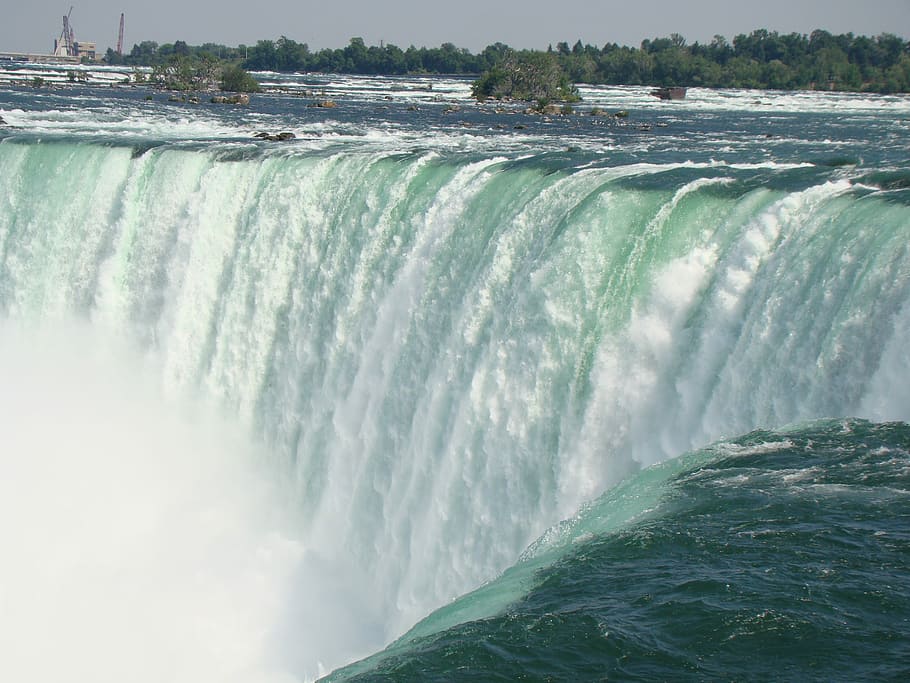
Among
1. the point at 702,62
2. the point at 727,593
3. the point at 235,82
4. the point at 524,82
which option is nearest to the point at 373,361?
the point at 727,593

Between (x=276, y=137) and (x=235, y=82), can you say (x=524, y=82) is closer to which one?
(x=235, y=82)

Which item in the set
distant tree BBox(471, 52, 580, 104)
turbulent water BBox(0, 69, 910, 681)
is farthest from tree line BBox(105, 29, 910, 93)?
turbulent water BBox(0, 69, 910, 681)

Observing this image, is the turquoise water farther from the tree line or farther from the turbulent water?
the tree line

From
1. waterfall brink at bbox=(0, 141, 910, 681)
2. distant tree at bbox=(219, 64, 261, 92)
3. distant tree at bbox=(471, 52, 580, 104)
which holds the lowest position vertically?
waterfall brink at bbox=(0, 141, 910, 681)

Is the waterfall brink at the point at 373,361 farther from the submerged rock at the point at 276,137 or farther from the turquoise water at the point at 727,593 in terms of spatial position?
the submerged rock at the point at 276,137

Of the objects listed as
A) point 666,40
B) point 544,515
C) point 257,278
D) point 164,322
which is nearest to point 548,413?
point 544,515

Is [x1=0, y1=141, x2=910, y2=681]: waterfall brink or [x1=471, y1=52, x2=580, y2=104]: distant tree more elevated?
[x1=471, y1=52, x2=580, y2=104]: distant tree

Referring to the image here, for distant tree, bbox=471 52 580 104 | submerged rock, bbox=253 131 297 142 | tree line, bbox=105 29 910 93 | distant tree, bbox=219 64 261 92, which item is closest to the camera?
submerged rock, bbox=253 131 297 142
